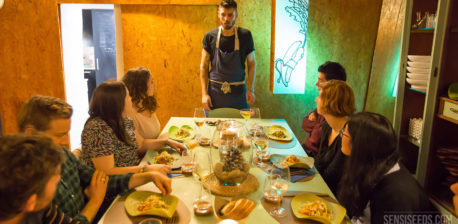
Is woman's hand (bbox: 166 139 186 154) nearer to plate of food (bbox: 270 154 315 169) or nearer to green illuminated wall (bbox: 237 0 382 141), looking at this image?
plate of food (bbox: 270 154 315 169)

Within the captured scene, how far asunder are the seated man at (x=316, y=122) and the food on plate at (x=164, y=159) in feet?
4.00

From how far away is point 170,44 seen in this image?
14.1ft

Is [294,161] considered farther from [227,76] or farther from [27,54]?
[27,54]

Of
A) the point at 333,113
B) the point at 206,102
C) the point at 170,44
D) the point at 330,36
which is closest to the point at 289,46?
the point at 330,36

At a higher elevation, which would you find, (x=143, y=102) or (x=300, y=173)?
(x=143, y=102)

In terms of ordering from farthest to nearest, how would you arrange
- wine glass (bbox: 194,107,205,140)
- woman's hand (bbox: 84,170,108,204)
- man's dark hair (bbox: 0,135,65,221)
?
wine glass (bbox: 194,107,205,140) < woman's hand (bbox: 84,170,108,204) < man's dark hair (bbox: 0,135,65,221)

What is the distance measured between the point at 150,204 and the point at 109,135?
0.66m

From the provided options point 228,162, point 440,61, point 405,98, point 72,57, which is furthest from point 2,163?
point 72,57

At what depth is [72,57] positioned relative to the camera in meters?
4.54

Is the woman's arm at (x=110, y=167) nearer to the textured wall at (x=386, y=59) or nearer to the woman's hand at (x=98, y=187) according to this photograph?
the woman's hand at (x=98, y=187)

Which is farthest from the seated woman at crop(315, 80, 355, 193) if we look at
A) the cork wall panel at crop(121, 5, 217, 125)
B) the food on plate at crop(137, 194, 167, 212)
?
the cork wall panel at crop(121, 5, 217, 125)

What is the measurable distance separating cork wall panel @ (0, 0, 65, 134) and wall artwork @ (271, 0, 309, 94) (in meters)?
2.79

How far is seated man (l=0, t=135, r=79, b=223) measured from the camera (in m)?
1.01

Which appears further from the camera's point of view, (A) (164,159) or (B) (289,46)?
(B) (289,46)
